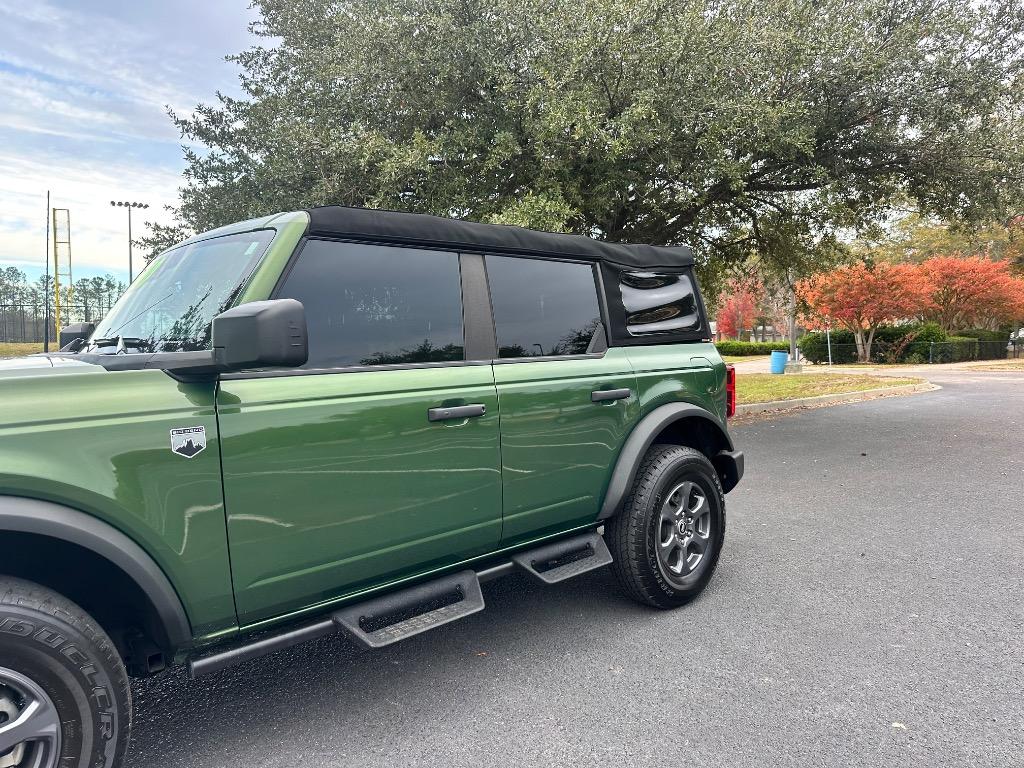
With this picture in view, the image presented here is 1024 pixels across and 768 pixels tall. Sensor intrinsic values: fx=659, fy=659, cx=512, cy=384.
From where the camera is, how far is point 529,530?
312cm

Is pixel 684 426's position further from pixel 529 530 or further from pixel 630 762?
pixel 630 762

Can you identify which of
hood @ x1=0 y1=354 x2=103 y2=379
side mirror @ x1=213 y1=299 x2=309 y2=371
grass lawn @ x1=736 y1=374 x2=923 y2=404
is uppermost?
side mirror @ x1=213 y1=299 x2=309 y2=371

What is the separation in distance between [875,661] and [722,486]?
141 cm

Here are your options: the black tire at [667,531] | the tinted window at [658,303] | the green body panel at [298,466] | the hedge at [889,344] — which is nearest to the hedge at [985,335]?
the hedge at [889,344]

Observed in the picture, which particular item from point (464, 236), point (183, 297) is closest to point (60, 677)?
point (183, 297)

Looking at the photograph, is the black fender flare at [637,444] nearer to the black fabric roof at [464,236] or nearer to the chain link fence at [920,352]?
the black fabric roof at [464,236]

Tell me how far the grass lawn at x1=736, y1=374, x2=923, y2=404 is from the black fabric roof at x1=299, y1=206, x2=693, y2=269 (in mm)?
10387

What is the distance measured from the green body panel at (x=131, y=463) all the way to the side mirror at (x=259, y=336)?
0.76 feet

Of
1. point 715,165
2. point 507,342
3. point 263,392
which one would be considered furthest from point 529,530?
point 715,165

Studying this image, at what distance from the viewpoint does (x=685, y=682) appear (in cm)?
286

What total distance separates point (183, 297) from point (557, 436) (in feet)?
5.63

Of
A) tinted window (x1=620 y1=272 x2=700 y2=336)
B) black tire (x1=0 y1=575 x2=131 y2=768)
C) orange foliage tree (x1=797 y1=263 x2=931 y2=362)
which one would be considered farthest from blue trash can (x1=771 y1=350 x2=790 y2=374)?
black tire (x1=0 y1=575 x2=131 y2=768)

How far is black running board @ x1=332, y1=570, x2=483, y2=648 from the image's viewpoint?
7.97 feet

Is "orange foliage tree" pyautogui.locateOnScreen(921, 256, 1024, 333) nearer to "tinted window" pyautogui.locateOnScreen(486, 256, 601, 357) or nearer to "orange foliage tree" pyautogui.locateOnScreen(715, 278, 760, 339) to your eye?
"orange foliage tree" pyautogui.locateOnScreen(715, 278, 760, 339)
